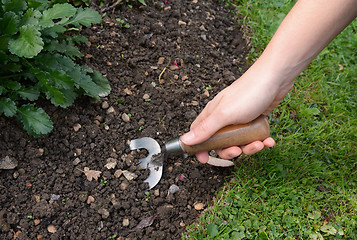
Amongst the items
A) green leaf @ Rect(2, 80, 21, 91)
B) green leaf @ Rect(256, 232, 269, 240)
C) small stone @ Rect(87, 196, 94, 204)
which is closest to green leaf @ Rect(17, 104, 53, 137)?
green leaf @ Rect(2, 80, 21, 91)

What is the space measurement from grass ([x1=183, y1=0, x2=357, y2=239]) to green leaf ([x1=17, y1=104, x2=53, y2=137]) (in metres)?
0.98

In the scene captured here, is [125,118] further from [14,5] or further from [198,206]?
[14,5]

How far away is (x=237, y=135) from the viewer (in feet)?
6.04

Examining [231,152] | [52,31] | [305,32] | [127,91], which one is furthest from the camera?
[127,91]

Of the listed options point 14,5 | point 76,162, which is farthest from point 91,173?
point 14,5

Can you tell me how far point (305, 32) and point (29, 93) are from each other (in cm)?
149

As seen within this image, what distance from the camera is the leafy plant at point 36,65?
191 cm

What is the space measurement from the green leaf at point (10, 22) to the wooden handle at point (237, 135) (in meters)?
1.10

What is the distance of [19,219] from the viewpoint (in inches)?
75.7

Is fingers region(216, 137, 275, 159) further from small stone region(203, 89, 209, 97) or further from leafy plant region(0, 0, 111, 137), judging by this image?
leafy plant region(0, 0, 111, 137)

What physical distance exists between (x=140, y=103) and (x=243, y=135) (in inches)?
33.5

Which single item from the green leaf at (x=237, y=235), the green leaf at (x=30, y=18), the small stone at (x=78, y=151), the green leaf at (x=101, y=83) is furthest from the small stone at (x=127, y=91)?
the green leaf at (x=237, y=235)

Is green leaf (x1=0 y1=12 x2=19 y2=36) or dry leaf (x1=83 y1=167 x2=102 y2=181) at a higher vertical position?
green leaf (x1=0 y1=12 x2=19 y2=36)

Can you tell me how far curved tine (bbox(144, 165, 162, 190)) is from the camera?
7.07 feet
